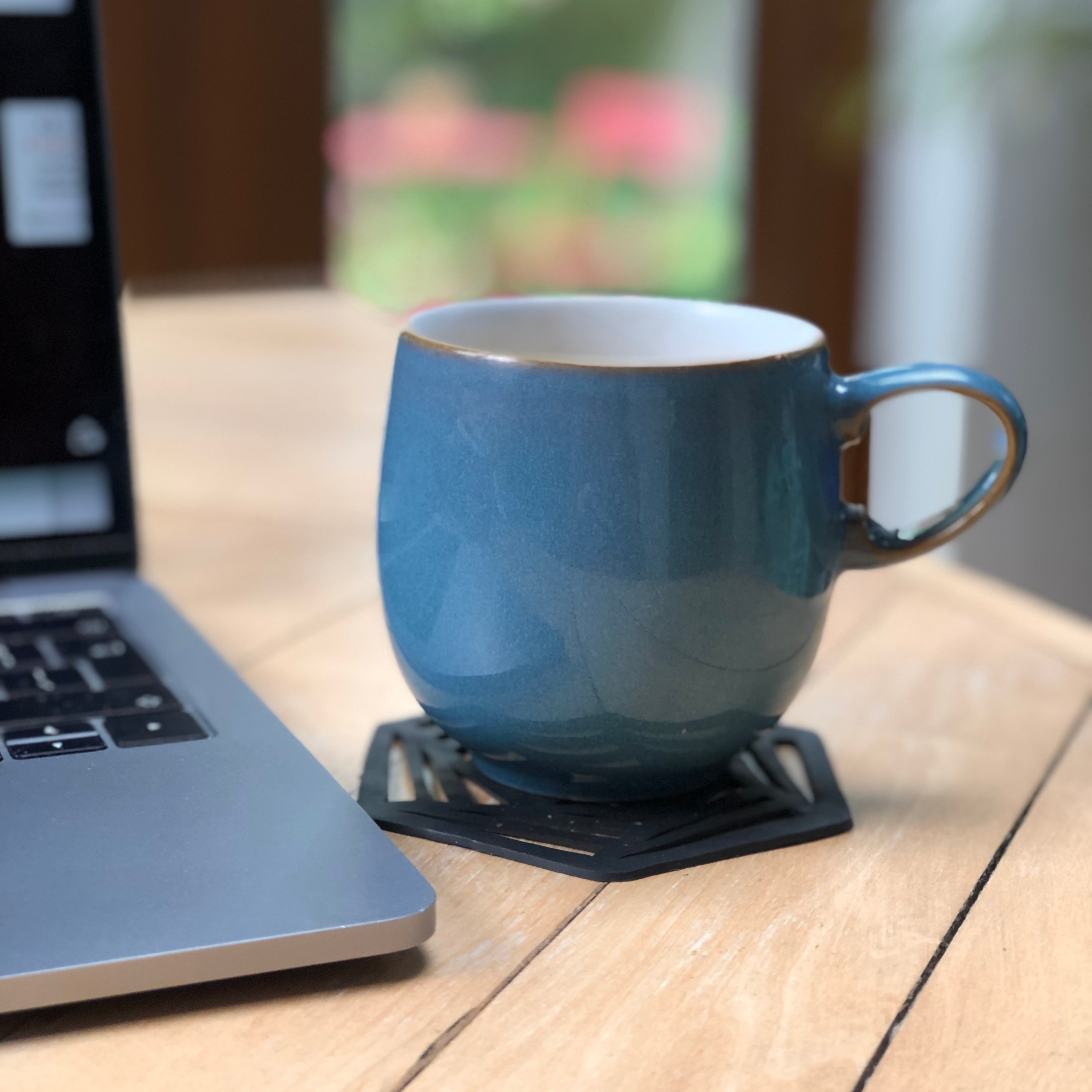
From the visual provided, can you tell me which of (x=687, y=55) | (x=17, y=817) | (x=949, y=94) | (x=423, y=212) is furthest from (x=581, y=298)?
(x=423, y=212)

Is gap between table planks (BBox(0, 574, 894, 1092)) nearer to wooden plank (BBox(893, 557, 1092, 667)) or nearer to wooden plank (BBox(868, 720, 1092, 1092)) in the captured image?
wooden plank (BBox(868, 720, 1092, 1092))

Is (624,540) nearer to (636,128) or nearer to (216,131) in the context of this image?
(216,131)

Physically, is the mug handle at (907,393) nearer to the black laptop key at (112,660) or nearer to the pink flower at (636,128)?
the black laptop key at (112,660)

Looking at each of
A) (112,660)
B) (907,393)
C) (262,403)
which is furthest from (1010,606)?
(262,403)

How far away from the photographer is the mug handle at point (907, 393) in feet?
1.23

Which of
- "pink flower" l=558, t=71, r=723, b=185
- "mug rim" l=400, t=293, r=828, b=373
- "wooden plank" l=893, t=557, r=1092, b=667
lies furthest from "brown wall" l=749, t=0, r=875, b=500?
"mug rim" l=400, t=293, r=828, b=373

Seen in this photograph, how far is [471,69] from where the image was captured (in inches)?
133

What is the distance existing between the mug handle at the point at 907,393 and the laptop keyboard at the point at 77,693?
20 cm

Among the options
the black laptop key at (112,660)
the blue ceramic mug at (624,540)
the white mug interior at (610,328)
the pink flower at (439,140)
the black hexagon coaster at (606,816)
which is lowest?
the black hexagon coaster at (606,816)

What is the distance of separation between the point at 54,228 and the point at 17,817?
34 centimetres

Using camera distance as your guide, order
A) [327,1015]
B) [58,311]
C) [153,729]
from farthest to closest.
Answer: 1. [58,311]
2. [153,729]
3. [327,1015]

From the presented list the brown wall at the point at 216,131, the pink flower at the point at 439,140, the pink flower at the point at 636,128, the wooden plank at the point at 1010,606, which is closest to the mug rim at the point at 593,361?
the wooden plank at the point at 1010,606

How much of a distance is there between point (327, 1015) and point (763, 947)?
0.11 m

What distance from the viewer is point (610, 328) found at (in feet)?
1.43
